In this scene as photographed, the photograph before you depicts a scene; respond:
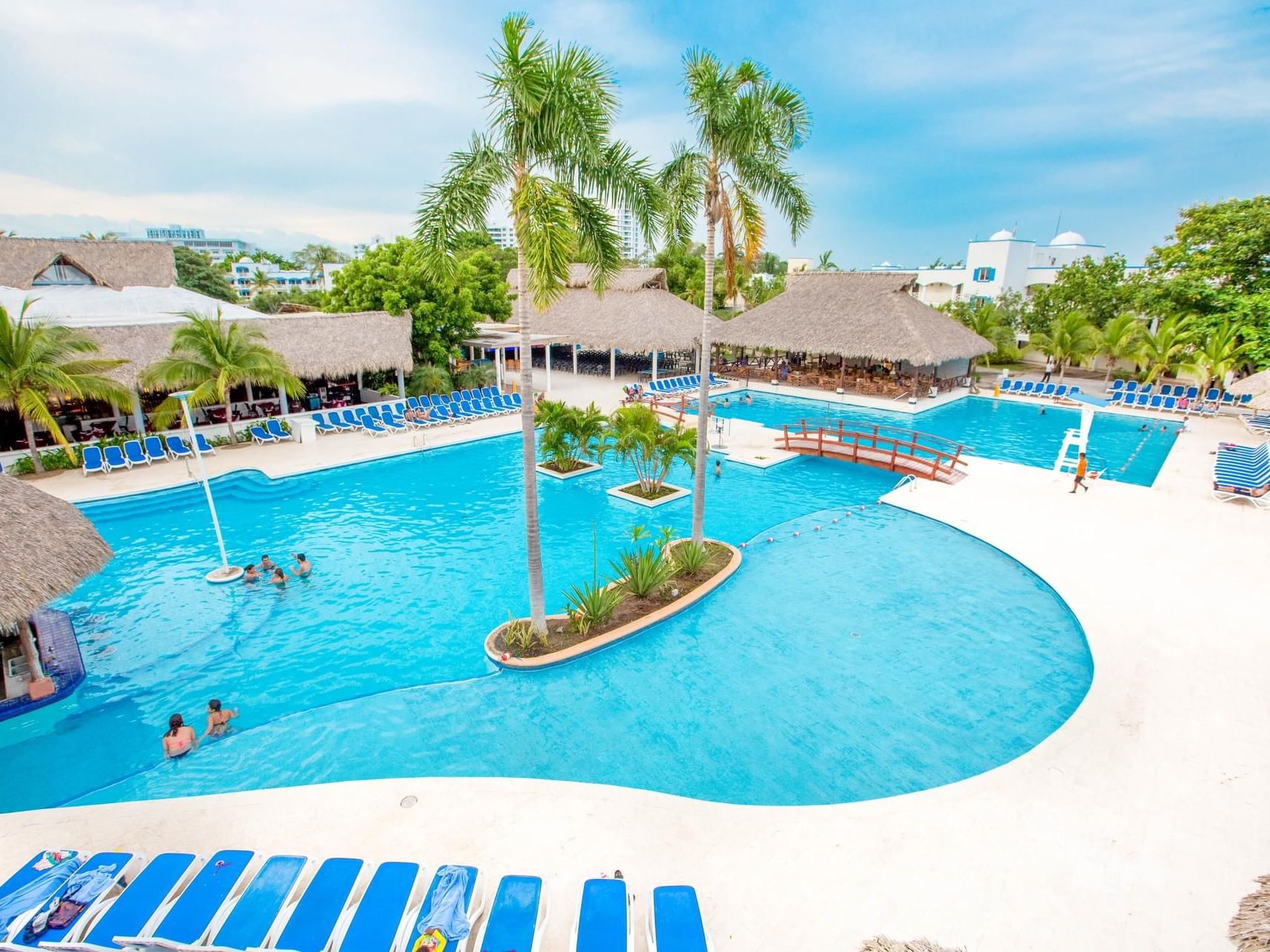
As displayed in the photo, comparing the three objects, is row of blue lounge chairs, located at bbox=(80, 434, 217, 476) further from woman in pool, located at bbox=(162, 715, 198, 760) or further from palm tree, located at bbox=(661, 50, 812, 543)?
palm tree, located at bbox=(661, 50, 812, 543)

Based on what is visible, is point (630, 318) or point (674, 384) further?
point (630, 318)

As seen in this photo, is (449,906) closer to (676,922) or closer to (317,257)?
(676,922)

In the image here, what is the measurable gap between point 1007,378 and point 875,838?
2973 cm

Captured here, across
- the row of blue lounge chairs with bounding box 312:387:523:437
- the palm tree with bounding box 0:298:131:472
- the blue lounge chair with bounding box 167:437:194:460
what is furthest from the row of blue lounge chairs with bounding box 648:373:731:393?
the palm tree with bounding box 0:298:131:472

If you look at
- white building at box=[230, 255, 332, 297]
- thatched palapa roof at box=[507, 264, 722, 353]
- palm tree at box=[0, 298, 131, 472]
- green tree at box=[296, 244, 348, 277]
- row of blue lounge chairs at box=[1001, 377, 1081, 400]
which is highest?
green tree at box=[296, 244, 348, 277]

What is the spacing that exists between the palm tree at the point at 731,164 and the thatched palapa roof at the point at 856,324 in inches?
638

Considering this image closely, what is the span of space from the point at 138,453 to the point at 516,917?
672 inches

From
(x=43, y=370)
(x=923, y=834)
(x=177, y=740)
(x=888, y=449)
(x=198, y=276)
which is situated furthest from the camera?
(x=198, y=276)

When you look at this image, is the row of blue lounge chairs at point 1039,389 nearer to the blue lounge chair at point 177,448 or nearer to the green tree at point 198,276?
the blue lounge chair at point 177,448

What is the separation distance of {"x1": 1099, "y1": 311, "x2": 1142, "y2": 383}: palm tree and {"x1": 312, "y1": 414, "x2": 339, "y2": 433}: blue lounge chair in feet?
99.6

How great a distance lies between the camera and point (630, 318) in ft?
93.2

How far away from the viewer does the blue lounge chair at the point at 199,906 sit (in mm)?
4598

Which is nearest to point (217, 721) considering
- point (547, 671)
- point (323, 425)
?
point (547, 671)

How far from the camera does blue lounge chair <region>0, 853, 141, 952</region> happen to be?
15.1 ft
